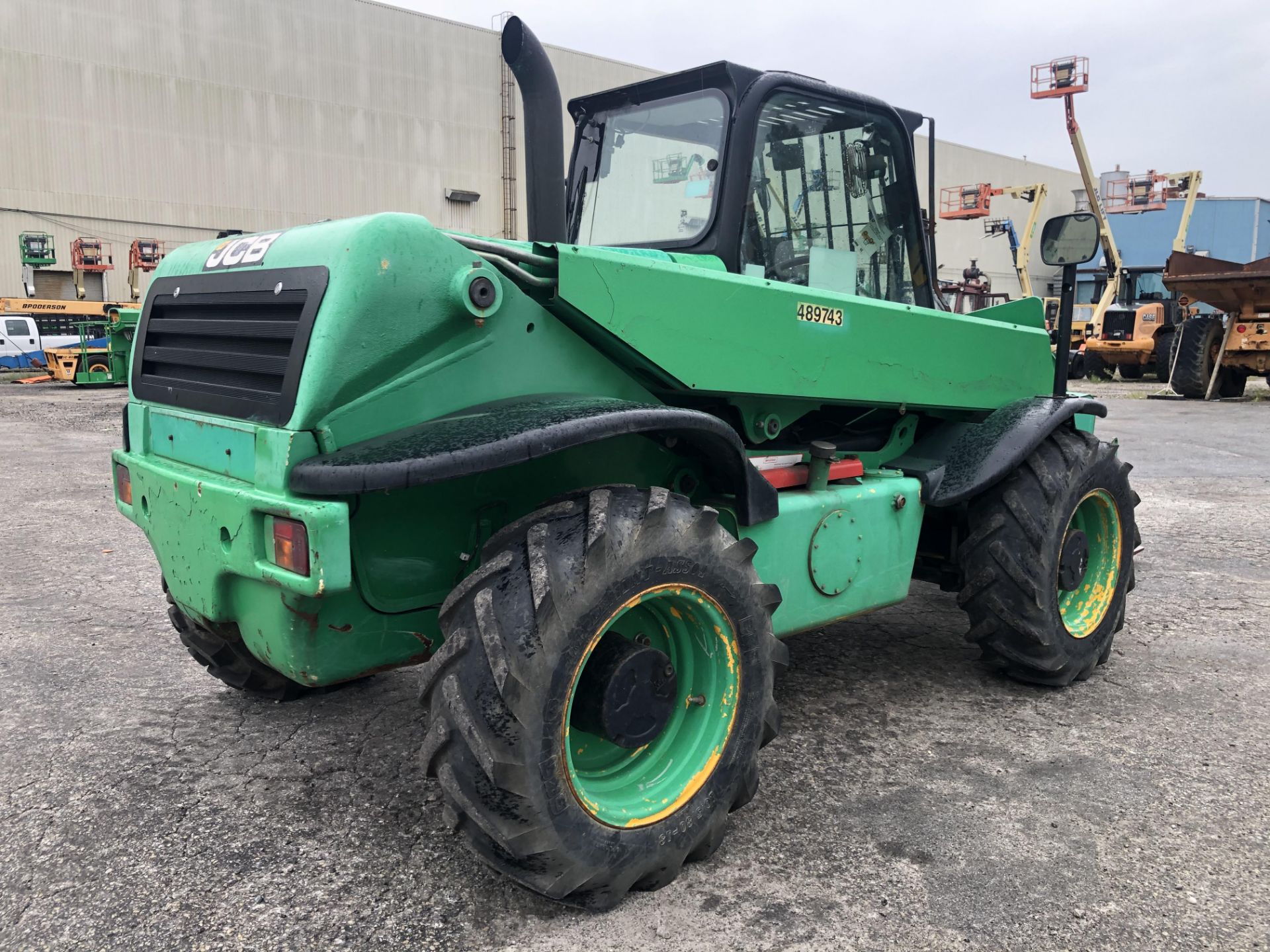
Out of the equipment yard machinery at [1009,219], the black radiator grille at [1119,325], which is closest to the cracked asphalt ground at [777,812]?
the black radiator grille at [1119,325]

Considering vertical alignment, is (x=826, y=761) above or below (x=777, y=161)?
below

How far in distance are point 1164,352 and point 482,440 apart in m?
23.0

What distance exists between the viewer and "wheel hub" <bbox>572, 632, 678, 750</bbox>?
8.48ft

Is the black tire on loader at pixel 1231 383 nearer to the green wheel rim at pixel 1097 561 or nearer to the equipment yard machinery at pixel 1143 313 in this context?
the equipment yard machinery at pixel 1143 313

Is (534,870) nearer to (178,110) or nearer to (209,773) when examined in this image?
(209,773)

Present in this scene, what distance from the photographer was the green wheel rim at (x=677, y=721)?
265 centimetres

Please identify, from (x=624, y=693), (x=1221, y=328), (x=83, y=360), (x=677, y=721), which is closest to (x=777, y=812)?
(x=677, y=721)

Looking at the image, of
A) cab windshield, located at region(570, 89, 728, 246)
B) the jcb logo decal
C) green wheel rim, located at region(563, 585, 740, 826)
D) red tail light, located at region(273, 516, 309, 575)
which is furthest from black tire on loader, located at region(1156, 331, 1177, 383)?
red tail light, located at region(273, 516, 309, 575)

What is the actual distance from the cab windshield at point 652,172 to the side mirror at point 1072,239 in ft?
4.57

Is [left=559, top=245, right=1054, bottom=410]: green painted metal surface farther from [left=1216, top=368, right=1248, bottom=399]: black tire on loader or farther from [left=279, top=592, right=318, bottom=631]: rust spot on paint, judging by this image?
[left=1216, top=368, right=1248, bottom=399]: black tire on loader

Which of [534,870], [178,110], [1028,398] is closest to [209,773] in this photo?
[534,870]

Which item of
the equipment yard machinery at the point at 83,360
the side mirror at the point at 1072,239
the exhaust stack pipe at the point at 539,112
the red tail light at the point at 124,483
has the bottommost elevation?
the equipment yard machinery at the point at 83,360

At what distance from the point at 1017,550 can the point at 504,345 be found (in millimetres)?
2348

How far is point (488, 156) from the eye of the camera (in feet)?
116
